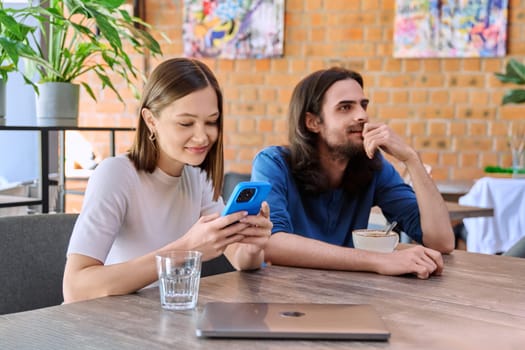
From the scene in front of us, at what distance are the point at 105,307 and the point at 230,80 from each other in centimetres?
348

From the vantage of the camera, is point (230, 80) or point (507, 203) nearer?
point (507, 203)

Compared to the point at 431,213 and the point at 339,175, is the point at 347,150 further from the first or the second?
the point at 431,213

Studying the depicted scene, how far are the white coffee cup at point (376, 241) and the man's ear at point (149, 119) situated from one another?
529 mm

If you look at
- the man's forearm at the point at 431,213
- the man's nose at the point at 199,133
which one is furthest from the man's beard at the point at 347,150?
the man's nose at the point at 199,133

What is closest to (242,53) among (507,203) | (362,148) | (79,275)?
(507,203)

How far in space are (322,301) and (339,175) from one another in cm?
86

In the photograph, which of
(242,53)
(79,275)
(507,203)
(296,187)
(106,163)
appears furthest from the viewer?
(242,53)

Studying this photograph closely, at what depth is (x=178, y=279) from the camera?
3.82ft

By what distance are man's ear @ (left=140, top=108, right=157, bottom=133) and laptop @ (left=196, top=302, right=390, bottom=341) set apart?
59cm

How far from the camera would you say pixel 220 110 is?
1.66 meters

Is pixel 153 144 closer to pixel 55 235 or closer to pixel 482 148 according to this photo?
pixel 55 235

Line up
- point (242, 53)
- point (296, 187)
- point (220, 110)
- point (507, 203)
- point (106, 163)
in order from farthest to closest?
point (242, 53), point (507, 203), point (296, 187), point (220, 110), point (106, 163)

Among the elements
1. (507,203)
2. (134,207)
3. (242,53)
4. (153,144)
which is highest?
(242,53)

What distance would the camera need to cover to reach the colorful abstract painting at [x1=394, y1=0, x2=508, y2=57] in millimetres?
4055
